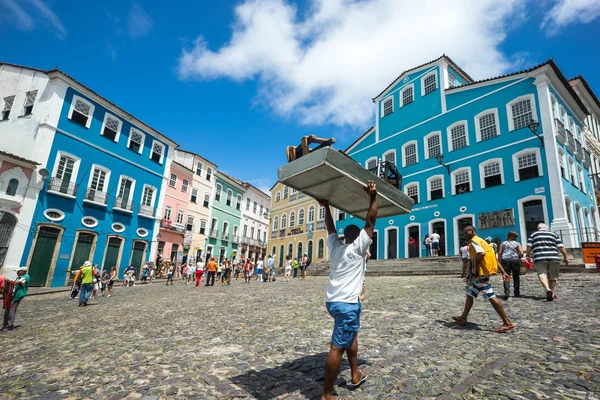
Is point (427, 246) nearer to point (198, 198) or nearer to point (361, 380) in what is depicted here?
point (361, 380)

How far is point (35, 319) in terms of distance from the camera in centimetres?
872

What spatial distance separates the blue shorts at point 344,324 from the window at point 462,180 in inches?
842

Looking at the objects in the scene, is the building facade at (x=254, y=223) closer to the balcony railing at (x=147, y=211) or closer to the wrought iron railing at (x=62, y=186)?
the balcony railing at (x=147, y=211)

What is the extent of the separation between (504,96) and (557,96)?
2927 millimetres

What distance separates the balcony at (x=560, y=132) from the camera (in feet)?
60.1

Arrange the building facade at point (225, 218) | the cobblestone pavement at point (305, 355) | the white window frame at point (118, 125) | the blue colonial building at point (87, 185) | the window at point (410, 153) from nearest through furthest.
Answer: the cobblestone pavement at point (305, 355)
the blue colonial building at point (87, 185)
the white window frame at point (118, 125)
the window at point (410, 153)
the building facade at point (225, 218)

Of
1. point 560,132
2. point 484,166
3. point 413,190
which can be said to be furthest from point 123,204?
point 560,132

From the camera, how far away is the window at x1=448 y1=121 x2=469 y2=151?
2252 cm

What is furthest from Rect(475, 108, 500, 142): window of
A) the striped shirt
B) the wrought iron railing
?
the wrought iron railing

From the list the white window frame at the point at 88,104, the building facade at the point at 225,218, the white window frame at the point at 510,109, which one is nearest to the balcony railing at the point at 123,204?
the white window frame at the point at 88,104

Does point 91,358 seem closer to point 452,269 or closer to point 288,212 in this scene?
point 452,269

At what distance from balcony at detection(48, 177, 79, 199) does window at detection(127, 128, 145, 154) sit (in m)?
5.51

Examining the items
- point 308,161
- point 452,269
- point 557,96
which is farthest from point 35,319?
point 557,96

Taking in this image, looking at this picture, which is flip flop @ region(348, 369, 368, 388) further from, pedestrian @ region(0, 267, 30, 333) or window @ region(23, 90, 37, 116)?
window @ region(23, 90, 37, 116)
